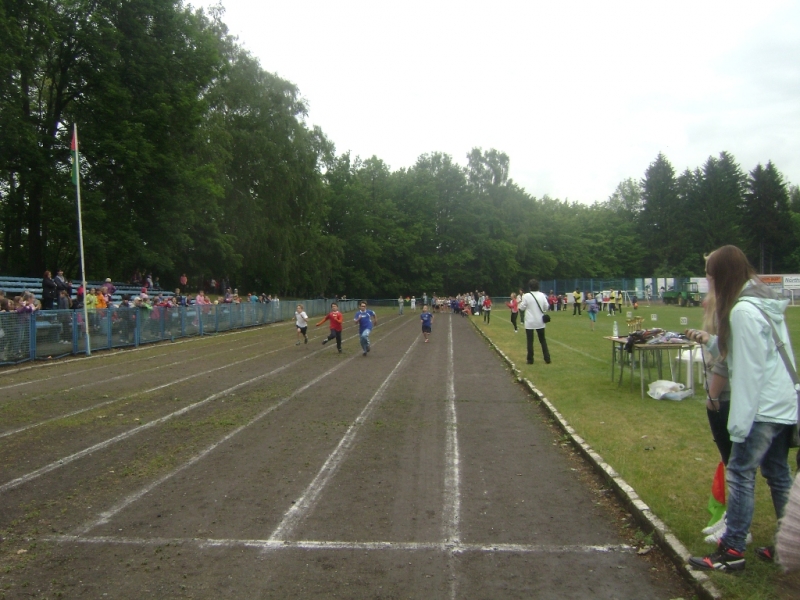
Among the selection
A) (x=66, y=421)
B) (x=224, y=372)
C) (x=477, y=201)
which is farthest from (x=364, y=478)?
(x=477, y=201)

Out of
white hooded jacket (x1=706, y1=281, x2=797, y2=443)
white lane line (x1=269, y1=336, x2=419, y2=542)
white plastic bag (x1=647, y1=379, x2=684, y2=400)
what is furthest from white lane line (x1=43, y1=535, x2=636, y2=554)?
white plastic bag (x1=647, y1=379, x2=684, y2=400)

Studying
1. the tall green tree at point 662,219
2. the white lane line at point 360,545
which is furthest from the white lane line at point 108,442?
the tall green tree at point 662,219

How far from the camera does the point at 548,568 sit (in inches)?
175

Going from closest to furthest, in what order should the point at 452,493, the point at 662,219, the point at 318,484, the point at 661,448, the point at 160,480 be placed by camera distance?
the point at 452,493 → the point at 318,484 → the point at 160,480 → the point at 661,448 → the point at 662,219

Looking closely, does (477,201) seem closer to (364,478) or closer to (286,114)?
(286,114)

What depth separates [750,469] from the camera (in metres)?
4.07

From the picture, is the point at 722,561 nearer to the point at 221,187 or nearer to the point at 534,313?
the point at 534,313

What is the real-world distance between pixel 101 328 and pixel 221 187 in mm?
17465

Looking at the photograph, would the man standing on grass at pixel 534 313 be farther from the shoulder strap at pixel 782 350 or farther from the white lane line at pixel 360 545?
the shoulder strap at pixel 782 350

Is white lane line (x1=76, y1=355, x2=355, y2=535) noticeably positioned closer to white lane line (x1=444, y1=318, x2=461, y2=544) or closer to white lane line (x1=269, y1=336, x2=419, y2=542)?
white lane line (x1=269, y1=336, x2=419, y2=542)

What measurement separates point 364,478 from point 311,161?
150 feet

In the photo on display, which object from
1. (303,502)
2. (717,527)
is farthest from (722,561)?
(303,502)

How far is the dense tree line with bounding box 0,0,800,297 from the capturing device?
30156 millimetres

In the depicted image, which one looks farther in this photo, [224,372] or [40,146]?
[40,146]
